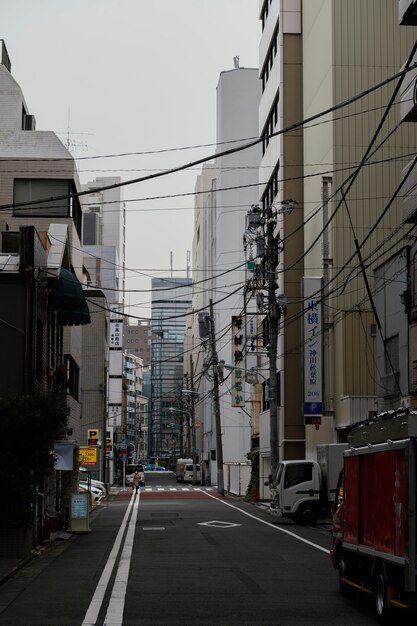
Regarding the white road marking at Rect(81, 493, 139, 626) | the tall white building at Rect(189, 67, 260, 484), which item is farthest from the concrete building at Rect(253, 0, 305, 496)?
the tall white building at Rect(189, 67, 260, 484)

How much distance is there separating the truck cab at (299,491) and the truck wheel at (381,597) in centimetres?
2256

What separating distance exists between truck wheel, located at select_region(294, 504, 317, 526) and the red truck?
19.7m

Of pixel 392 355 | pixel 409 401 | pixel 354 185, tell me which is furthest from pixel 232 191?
pixel 409 401

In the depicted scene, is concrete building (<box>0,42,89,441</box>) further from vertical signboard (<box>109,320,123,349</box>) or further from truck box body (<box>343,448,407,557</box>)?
vertical signboard (<box>109,320,123,349</box>)

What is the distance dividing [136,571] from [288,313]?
3188 centimetres

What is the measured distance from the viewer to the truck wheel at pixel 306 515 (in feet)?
118

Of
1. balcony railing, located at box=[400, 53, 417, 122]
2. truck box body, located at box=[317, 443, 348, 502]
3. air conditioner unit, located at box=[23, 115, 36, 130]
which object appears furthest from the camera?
air conditioner unit, located at box=[23, 115, 36, 130]

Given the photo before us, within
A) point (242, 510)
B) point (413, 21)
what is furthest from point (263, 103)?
point (413, 21)

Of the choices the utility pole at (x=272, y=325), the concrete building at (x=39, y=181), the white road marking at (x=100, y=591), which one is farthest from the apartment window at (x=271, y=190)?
the white road marking at (x=100, y=591)

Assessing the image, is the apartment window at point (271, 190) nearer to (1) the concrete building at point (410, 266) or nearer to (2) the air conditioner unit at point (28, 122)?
(2) the air conditioner unit at point (28, 122)

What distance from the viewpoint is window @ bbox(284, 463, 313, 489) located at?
36.1 meters

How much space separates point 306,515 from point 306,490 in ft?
2.78

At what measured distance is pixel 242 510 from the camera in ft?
145

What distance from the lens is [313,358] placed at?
4144 centimetres
